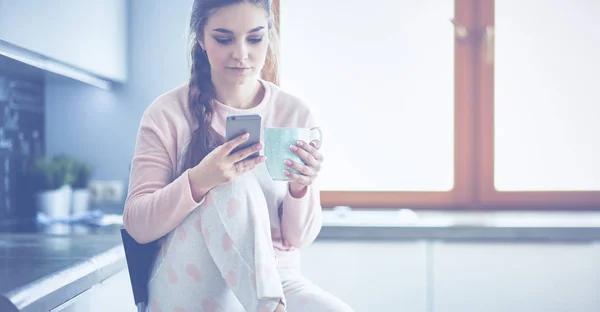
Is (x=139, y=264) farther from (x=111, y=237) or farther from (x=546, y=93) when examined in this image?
(x=546, y=93)

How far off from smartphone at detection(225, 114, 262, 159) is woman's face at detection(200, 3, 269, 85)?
0.82 ft

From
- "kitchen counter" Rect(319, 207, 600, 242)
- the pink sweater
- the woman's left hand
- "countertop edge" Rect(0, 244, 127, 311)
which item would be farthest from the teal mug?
"kitchen counter" Rect(319, 207, 600, 242)

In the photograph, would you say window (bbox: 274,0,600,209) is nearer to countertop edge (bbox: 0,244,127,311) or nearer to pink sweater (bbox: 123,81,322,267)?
pink sweater (bbox: 123,81,322,267)

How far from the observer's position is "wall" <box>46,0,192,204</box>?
2.26m

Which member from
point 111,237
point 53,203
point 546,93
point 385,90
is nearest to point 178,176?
point 111,237

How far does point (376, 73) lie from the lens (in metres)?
2.37

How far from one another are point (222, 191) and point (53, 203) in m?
1.13

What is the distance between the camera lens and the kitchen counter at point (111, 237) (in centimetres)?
113

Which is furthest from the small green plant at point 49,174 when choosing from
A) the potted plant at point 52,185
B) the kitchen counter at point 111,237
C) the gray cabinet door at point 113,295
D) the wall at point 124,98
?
the gray cabinet door at point 113,295

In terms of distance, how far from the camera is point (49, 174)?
82.6 inches

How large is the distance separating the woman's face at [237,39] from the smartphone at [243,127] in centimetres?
25

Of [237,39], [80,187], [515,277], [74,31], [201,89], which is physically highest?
[74,31]

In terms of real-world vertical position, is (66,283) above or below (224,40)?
below

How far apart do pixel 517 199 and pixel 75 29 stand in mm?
1630
